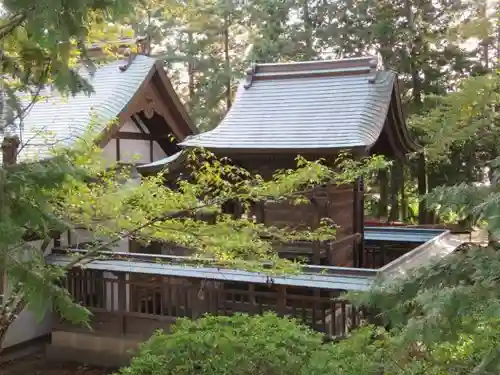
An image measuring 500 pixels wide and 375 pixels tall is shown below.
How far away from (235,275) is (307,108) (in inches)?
154

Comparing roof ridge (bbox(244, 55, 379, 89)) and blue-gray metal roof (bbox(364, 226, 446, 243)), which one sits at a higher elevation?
roof ridge (bbox(244, 55, 379, 89))

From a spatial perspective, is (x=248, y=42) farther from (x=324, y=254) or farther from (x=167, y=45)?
(x=324, y=254)

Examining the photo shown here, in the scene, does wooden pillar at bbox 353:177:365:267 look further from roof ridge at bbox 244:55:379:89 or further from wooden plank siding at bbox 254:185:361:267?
roof ridge at bbox 244:55:379:89

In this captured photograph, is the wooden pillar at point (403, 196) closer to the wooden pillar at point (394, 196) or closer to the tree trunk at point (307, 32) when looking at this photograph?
the wooden pillar at point (394, 196)

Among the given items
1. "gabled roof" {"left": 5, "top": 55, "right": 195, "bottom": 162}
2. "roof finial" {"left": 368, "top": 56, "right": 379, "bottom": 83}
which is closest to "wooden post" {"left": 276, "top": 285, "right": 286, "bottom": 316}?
"roof finial" {"left": 368, "top": 56, "right": 379, "bottom": 83}

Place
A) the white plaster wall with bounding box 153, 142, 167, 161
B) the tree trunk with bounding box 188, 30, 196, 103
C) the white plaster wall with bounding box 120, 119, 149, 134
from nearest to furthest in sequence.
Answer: the white plaster wall with bounding box 120, 119, 149, 134
the white plaster wall with bounding box 153, 142, 167, 161
the tree trunk with bounding box 188, 30, 196, 103

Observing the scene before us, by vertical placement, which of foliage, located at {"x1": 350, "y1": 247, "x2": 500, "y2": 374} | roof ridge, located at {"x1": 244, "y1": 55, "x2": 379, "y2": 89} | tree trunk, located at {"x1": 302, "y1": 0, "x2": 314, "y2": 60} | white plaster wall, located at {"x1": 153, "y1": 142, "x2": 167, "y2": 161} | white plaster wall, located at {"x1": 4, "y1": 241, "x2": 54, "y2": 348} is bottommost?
white plaster wall, located at {"x1": 4, "y1": 241, "x2": 54, "y2": 348}

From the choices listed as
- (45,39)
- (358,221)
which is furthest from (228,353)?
(358,221)

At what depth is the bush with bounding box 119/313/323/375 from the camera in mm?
4254

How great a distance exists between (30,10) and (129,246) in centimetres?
A: 865

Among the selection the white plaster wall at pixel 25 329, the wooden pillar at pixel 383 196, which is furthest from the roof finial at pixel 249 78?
the wooden pillar at pixel 383 196

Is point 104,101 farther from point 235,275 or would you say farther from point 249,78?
point 235,275

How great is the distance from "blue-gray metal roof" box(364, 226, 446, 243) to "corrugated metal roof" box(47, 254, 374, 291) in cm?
424

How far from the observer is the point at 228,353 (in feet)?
14.0
